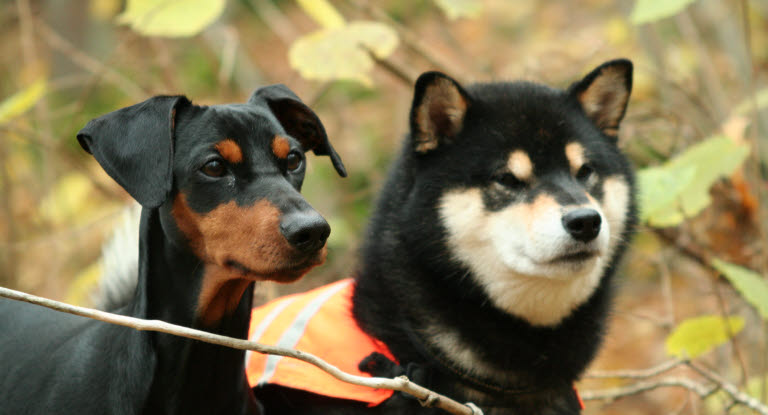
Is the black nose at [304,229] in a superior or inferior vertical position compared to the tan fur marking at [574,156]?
superior

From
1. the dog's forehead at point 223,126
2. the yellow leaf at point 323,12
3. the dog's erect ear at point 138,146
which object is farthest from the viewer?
the yellow leaf at point 323,12

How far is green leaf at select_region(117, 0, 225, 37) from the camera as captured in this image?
3.09 m

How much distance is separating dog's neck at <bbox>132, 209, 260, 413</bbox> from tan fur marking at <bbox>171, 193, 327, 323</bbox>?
48 mm

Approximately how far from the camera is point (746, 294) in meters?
2.91

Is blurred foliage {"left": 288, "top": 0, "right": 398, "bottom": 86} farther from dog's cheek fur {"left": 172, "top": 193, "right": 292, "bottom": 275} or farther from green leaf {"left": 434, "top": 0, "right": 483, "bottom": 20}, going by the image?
dog's cheek fur {"left": 172, "top": 193, "right": 292, "bottom": 275}

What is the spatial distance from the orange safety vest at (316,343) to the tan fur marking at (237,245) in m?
0.57

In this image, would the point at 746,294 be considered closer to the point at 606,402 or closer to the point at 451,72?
the point at 606,402

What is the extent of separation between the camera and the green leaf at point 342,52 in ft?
10.6

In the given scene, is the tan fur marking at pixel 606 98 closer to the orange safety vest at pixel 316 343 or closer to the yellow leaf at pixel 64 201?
the orange safety vest at pixel 316 343

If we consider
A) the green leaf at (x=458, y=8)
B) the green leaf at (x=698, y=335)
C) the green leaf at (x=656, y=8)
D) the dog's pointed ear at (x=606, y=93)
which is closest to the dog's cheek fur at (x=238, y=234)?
the dog's pointed ear at (x=606, y=93)

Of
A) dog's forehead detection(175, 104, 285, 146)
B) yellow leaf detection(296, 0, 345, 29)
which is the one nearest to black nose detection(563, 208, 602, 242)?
dog's forehead detection(175, 104, 285, 146)

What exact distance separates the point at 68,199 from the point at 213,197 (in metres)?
3.28

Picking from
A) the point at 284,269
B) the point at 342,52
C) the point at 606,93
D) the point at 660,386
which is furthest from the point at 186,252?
the point at 660,386

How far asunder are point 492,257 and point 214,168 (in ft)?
3.61
